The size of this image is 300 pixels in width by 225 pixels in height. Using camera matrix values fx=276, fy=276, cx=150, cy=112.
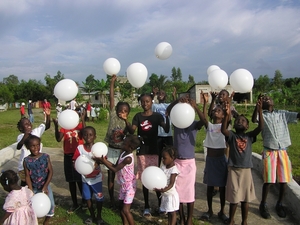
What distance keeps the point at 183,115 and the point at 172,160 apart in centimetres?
51

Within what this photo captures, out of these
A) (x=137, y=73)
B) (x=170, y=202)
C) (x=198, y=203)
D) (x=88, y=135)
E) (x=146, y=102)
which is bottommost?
(x=198, y=203)

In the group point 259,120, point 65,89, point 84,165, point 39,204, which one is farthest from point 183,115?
point 39,204

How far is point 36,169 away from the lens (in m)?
3.09

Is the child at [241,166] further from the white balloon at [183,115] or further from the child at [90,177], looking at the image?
the child at [90,177]

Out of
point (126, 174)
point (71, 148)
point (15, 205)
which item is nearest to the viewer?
point (15, 205)

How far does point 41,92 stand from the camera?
43.7 metres

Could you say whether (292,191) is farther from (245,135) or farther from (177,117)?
(177,117)

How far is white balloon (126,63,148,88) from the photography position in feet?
12.2

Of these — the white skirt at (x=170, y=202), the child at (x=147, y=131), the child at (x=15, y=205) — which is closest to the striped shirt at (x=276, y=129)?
the child at (x=147, y=131)

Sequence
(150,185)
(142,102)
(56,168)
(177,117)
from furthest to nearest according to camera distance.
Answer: (56,168) → (142,102) → (177,117) → (150,185)

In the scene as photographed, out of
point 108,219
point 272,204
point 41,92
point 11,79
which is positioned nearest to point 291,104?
point 272,204

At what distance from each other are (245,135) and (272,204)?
138 centimetres

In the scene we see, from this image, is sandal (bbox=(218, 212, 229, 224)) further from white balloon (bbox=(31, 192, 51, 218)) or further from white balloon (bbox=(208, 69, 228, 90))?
white balloon (bbox=(31, 192, 51, 218))

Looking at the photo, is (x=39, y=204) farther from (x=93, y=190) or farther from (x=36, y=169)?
(x=93, y=190)
